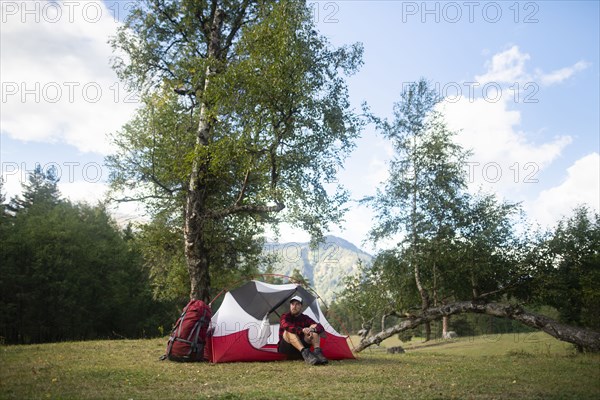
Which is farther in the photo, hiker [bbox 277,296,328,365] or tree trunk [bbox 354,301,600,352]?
tree trunk [bbox 354,301,600,352]

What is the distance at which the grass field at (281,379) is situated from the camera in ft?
20.0

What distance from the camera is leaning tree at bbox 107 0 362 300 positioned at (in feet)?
40.0

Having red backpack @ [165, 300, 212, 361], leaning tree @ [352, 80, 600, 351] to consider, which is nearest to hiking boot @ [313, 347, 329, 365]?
red backpack @ [165, 300, 212, 361]

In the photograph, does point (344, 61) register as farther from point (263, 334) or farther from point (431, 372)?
point (431, 372)

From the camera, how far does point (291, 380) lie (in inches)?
292

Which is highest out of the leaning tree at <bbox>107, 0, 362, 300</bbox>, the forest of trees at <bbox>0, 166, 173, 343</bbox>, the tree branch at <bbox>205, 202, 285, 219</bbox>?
the leaning tree at <bbox>107, 0, 362, 300</bbox>

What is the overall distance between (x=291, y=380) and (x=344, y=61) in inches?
393

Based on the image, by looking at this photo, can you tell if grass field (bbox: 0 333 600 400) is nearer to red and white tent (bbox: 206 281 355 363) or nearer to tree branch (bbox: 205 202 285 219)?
red and white tent (bbox: 206 281 355 363)

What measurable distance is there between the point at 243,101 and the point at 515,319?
41.1ft

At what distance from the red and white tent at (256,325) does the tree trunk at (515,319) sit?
4545 millimetres

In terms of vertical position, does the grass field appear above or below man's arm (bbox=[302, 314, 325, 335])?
below

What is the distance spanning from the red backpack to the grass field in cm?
38

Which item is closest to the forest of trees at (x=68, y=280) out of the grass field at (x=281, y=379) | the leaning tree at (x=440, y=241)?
the leaning tree at (x=440, y=241)

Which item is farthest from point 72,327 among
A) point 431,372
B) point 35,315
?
point 431,372
